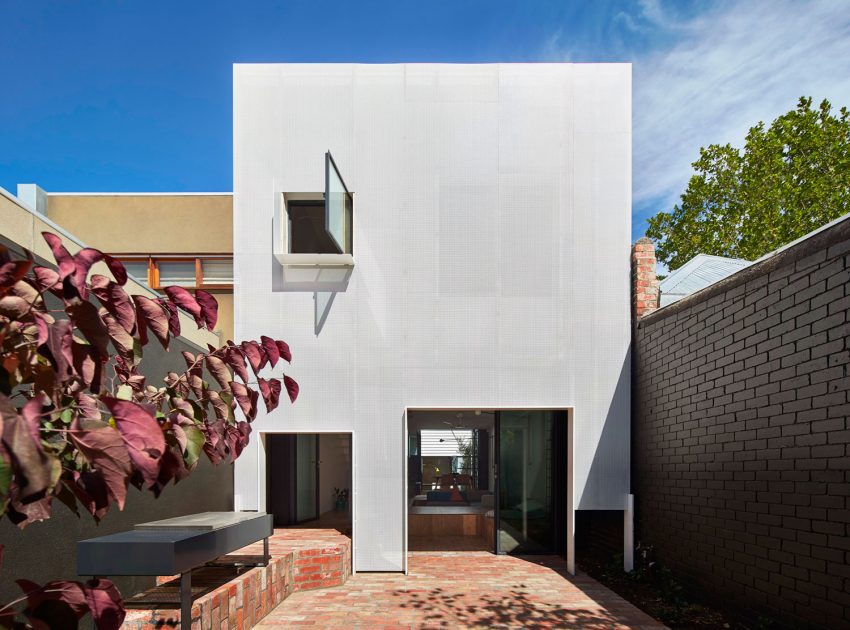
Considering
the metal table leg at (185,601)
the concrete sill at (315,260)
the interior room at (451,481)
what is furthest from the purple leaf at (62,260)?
the interior room at (451,481)

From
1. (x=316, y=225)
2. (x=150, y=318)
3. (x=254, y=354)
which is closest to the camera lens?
(x=150, y=318)

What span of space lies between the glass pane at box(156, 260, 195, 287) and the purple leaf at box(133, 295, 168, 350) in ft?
26.8

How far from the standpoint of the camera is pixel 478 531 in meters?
9.79

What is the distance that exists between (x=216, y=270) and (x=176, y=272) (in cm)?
69

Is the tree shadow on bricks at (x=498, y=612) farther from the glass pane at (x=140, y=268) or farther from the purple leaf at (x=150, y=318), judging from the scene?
the glass pane at (x=140, y=268)

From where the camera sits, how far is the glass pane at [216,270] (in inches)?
367

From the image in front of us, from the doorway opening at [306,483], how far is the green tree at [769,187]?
1431 centimetres

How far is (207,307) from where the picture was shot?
209 centimetres

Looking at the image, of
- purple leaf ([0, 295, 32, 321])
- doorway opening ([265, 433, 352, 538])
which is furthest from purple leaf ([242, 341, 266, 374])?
doorway opening ([265, 433, 352, 538])

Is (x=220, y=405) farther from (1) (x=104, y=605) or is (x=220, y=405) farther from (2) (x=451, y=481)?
(2) (x=451, y=481)

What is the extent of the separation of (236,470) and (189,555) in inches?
149

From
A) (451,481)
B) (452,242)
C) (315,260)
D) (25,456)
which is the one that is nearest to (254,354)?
(25,456)

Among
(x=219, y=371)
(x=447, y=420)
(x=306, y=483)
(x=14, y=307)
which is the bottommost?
(x=306, y=483)

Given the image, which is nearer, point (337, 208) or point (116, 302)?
point (116, 302)
